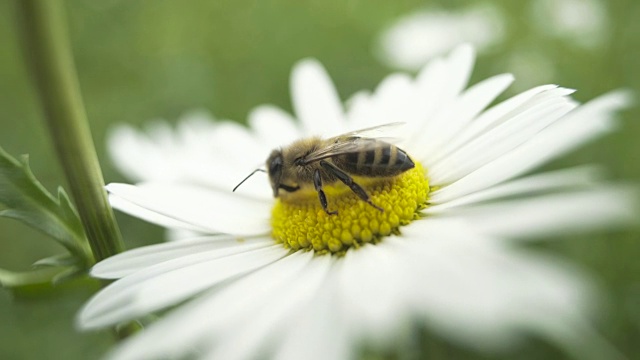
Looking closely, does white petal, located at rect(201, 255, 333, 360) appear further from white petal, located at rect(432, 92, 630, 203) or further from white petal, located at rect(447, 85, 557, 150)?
white petal, located at rect(447, 85, 557, 150)

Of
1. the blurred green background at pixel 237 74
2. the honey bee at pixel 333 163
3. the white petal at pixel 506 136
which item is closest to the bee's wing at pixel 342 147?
the honey bee at pixel 333 163

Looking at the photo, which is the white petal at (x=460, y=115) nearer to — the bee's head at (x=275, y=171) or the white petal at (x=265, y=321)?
the bee's head at (x=275, y=171)

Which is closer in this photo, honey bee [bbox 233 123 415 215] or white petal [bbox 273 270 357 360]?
white petal [bbox 273 270 357 360]

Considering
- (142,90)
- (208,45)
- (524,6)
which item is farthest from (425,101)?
(208,45)

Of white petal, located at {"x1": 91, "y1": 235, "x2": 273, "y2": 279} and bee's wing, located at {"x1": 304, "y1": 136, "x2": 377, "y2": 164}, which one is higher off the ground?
bee's wing, located at {"x1": 304, "y1": 136, "x2": 377, "y2": 164}

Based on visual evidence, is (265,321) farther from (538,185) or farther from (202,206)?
(202,206)

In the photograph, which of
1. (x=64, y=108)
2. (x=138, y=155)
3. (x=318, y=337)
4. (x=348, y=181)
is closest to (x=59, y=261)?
(x=64, y=108)

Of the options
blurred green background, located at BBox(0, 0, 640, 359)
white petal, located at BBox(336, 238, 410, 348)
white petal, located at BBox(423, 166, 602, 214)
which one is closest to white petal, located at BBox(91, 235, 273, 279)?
white petal, located at BBox(336, 238, 410, 348)
